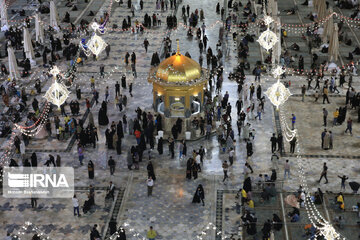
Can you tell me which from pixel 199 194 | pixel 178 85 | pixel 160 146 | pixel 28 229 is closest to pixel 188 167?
pixel 199 194

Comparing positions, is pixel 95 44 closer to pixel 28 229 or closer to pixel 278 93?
pixel 278 93

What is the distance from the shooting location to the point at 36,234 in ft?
81.9

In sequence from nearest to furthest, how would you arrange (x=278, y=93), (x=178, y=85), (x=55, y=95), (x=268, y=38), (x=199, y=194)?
(x=199, y=194)
(x=178, y=85)
(x=278, y=93)
(x=55, y=95)
(x=268, y=38)

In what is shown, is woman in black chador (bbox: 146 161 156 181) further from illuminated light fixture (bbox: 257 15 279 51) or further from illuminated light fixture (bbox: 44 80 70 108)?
illuminated light fixture (bbox: 257 15 279 51)

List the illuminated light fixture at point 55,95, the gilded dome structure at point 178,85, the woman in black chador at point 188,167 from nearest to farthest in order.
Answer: the woman in black chador at point 188,167 → the gilded dome structure at point 178,85 → the illuminated light fixture at point 55,95

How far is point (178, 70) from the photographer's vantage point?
33.1m

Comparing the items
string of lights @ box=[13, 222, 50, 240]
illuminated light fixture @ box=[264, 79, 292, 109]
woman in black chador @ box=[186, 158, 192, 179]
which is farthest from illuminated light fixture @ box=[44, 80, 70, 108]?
illuminated light fixture @ box=[264, 79, 292, 109]

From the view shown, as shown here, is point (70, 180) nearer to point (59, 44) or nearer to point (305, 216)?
point (305, 216)

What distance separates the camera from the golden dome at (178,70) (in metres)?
33.0

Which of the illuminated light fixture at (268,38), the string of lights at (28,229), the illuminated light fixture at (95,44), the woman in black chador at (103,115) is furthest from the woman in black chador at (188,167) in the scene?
the illuminated light fixture at (95,44)

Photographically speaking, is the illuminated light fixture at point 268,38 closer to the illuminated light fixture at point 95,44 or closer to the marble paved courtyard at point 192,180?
the marble paved courtyard at point 192,180

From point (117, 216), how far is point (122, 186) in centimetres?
240

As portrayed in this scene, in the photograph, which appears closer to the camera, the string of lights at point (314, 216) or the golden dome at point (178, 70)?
the string of lights at point (314, 216)

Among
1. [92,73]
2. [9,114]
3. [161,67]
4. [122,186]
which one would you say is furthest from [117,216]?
[92,73]
